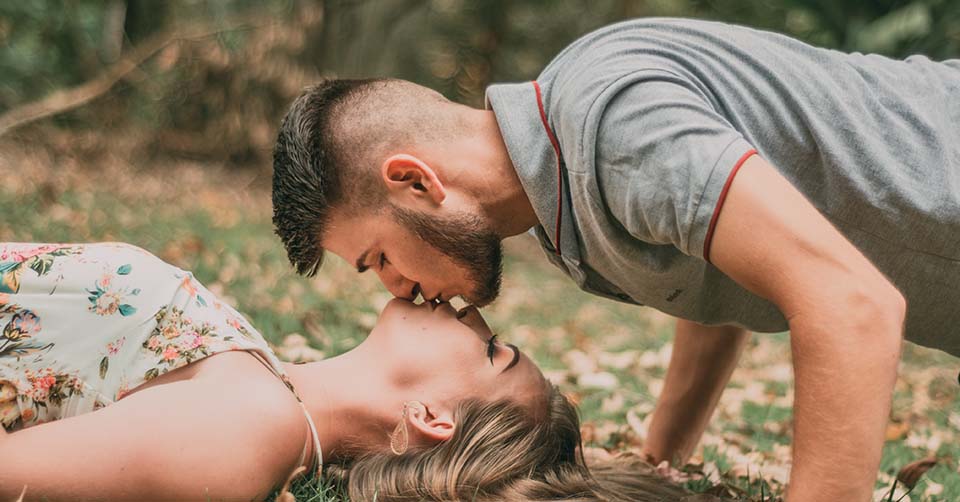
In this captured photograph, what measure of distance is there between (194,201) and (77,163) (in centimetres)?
137

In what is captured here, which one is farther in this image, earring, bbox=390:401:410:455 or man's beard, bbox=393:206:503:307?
man's beard, bbox=393:206:503:307

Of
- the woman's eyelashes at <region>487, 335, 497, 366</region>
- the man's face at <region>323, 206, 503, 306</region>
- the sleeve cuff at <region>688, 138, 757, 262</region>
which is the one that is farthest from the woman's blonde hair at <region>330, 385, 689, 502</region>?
the sleeve cuff at <region>688, 138, 757, 262</region>

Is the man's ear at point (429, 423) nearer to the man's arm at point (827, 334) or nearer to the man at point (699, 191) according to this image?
the man at point (699, 191)

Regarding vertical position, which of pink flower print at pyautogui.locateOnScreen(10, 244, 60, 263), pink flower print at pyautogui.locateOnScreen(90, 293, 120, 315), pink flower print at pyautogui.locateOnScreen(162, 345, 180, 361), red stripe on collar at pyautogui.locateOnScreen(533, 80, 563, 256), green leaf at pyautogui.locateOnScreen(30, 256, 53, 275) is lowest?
pink flower print at pyautogui.locateOnScreen(162, 345, 180, 361)

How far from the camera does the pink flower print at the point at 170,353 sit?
7.69ft

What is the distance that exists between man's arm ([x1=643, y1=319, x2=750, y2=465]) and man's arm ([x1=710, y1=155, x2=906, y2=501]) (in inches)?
59.0

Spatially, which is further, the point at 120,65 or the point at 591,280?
the point at 120,65

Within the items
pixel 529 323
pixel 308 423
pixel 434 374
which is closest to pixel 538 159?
pixel 434 374

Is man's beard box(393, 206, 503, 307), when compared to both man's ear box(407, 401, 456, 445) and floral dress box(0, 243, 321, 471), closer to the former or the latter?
man's ear box(407, 401, 456, 445)

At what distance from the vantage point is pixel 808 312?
73.9 inches

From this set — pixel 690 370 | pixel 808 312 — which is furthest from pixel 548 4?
pixel 808 312

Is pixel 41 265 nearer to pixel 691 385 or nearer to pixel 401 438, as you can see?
pixel 401 438

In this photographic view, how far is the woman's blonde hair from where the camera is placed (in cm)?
239

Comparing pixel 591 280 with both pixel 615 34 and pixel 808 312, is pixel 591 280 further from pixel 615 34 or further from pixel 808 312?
pixel 808 312
